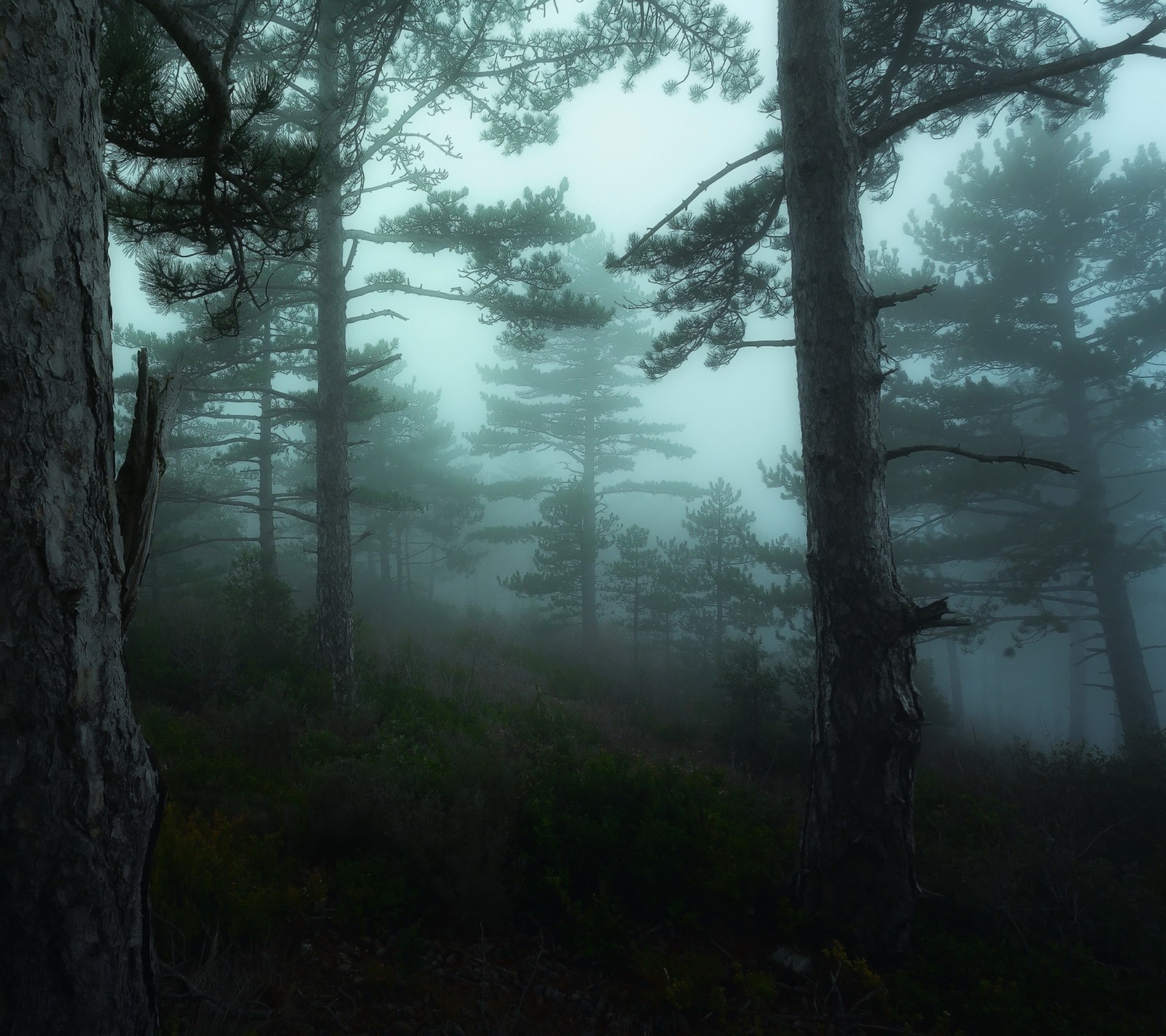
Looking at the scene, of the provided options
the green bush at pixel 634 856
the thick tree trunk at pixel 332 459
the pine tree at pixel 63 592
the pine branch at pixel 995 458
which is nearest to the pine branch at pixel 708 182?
the pine branch at pixel 995 458

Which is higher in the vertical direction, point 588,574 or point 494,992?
point 588,574

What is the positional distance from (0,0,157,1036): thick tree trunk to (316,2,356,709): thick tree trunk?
22.2ft

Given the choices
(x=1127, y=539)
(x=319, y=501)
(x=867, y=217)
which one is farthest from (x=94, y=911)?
(x=1127, y=539)

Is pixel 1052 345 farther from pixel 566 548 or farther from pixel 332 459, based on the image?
pixel 332 459

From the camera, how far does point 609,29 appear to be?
7828mm

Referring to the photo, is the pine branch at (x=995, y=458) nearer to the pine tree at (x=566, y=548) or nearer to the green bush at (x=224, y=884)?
the green bush at (x=224, y=884)

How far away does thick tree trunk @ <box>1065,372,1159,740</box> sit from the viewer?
37.8 ft

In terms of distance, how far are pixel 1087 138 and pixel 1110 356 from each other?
15.9 ft

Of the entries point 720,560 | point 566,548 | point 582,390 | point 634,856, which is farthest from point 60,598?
point 582,390

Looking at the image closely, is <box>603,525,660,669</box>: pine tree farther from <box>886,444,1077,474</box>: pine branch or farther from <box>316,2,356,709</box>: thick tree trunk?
<box>886,444,1077,474</box>: pine branch

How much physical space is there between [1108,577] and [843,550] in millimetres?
12234

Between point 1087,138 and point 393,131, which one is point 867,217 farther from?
point 1087,138

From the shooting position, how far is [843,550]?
13.5ft

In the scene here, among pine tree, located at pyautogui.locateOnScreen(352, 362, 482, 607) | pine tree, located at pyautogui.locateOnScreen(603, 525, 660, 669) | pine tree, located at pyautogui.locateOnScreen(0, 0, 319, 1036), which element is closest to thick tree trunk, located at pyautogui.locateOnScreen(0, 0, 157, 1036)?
pine tree, located at pyautogui.locateOnScreen(0, 0, 319, 1036)
